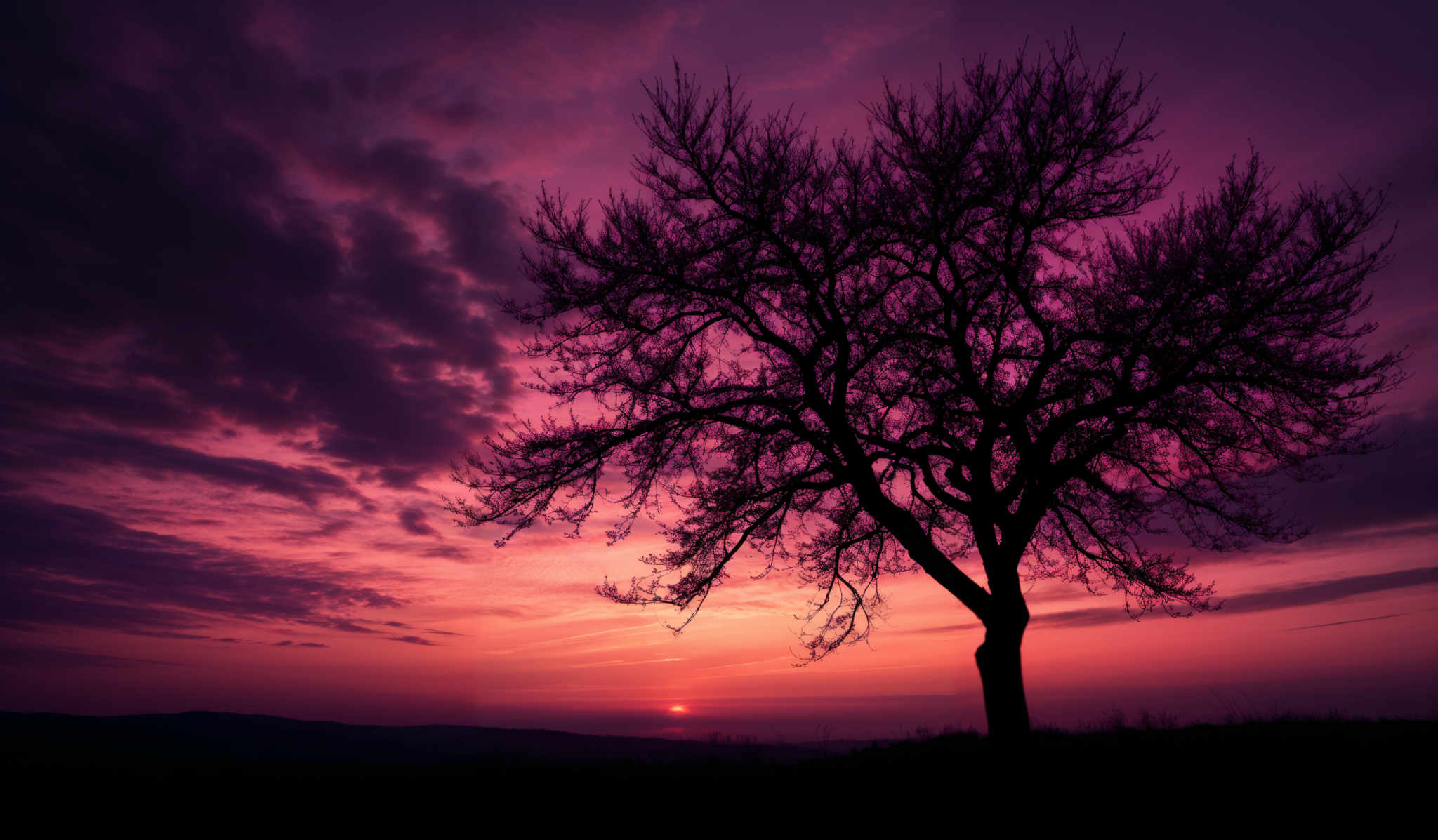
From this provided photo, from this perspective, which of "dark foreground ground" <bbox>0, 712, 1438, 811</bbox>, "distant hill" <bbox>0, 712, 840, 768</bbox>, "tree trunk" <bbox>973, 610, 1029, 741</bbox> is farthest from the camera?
"distant hill" <bbox>0, 712, 840, 768</bbox>

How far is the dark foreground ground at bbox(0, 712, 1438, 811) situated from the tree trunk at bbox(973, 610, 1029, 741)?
0.39 metres

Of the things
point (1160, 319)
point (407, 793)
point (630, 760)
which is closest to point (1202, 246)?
point (1160, 319)

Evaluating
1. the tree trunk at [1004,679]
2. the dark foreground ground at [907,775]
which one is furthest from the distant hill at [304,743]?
the tree trunk at [1004,679]

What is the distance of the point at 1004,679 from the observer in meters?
11.8

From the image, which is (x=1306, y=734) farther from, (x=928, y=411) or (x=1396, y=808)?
(x=928, y=411)

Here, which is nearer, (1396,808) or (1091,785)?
(1396,808)

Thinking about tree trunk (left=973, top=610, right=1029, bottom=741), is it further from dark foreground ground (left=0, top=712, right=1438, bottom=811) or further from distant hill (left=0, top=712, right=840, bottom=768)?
distant hill (left=0, top=712, right=840, bottom=768)

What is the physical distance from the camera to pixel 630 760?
12469 millimetres

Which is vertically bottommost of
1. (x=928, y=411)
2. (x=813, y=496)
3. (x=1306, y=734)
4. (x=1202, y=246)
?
(x=1306, y=734)

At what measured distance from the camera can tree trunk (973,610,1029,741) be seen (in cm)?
1163

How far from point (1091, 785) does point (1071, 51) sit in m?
10.4

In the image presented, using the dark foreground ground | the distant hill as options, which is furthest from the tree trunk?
the distant hill

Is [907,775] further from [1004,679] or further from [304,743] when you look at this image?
[304,743]

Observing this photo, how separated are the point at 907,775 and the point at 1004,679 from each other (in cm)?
291
